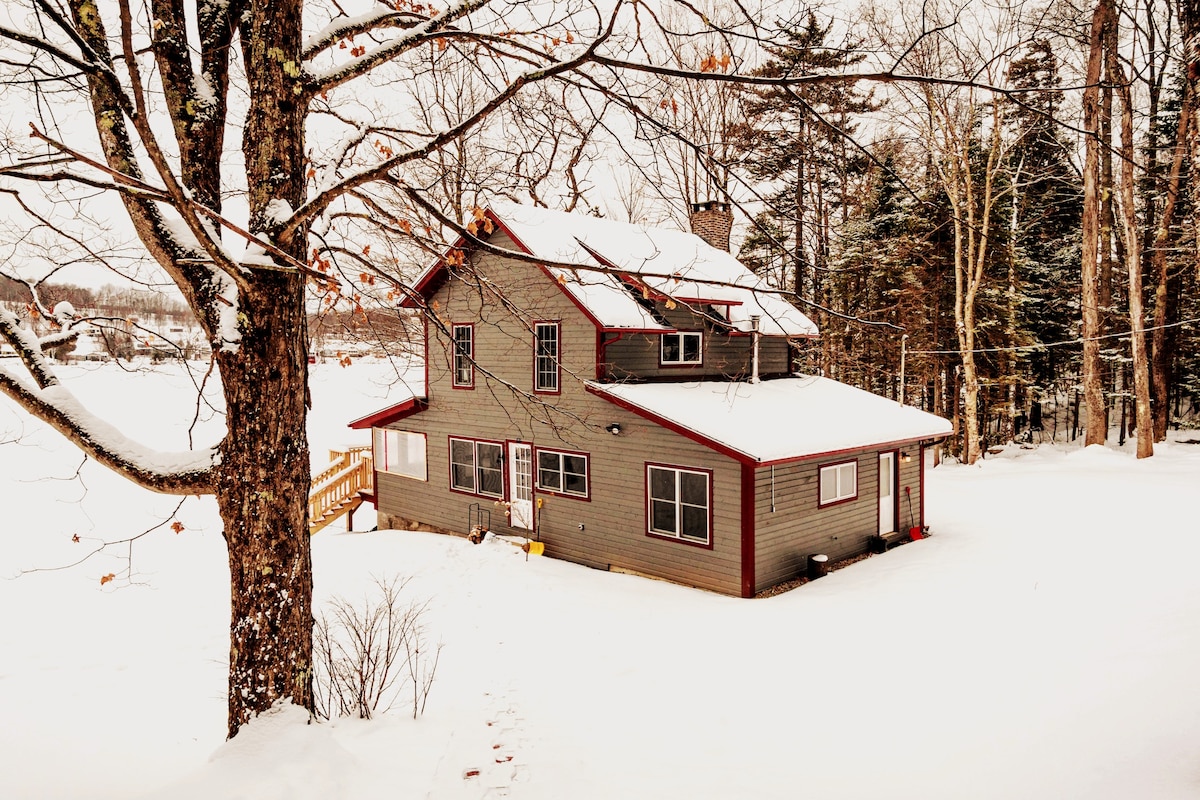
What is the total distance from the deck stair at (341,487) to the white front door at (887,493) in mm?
12204

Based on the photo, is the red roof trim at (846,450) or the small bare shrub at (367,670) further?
the red roof trim at (846,450)

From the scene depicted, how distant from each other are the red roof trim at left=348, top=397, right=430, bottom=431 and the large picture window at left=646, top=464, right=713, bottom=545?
253 inches

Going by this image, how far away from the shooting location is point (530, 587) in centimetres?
1091

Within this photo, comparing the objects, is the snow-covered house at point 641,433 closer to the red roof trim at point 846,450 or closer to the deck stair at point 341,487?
the red roof trim at point 846,450

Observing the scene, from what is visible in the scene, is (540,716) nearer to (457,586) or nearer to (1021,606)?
(457,586)

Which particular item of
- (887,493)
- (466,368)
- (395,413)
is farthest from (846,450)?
(395,413)

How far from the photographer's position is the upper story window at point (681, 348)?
44.0ft

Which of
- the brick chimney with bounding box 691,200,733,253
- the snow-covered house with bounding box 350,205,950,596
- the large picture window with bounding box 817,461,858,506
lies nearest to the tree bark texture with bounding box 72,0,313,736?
the snow-covered house with bounding box 350,205,950,596

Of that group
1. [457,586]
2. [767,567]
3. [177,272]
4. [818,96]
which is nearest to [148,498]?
[457,586]

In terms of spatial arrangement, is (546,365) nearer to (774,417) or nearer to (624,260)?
(624,260)

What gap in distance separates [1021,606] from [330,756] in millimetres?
Result: 8797

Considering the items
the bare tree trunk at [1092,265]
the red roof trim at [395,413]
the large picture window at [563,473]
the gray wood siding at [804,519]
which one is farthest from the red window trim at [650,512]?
the bare tree trunk at [1092,265]

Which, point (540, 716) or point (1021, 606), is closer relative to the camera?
point (540, 716)

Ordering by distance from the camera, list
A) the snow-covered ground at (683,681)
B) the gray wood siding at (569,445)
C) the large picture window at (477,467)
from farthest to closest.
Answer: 1. the large picture window at (477,467)
2. the gray wood siding at (569,445)
3. the snow-covered ground at (683,681)
